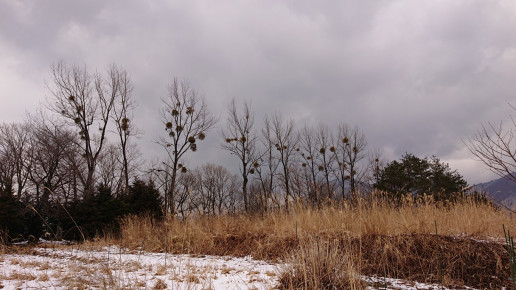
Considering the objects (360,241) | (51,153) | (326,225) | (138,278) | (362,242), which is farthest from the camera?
(51,153)

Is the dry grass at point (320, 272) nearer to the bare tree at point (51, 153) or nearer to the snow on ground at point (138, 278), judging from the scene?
the snow on ground at point (138, 278)

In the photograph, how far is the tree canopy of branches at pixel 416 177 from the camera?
29.5 metres

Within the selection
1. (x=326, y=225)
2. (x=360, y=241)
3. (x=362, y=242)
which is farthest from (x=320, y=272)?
(x=326, y=225)

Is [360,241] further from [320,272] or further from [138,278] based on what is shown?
[138,278]

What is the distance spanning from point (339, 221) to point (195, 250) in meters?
4.25

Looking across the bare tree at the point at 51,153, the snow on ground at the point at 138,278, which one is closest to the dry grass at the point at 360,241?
the snow on ground at the point at 138,278

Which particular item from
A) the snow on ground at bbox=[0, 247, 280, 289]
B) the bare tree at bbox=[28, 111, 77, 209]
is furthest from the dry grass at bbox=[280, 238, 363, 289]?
the bare tree at bbox=[28, 111, 77, 209]

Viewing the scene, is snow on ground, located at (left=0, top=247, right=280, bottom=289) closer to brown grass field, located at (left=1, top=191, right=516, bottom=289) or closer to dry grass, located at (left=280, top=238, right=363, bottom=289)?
dry grass, located at (left=280, top=238, right=363, bottom=289)

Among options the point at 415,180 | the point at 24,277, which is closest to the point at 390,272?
the point at 24,277

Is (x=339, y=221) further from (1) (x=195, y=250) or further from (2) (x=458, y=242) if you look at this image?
(1) (x=195, y=250)

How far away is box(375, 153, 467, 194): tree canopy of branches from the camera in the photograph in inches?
1161

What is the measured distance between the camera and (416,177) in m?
31.1

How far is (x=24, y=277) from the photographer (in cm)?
423

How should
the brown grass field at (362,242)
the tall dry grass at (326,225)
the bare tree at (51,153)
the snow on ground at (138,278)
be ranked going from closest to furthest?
the snow on ground at (138,278), the brown grass field at (362,242), the tall dry grass at (326,225), the bare tree at (51,153)
